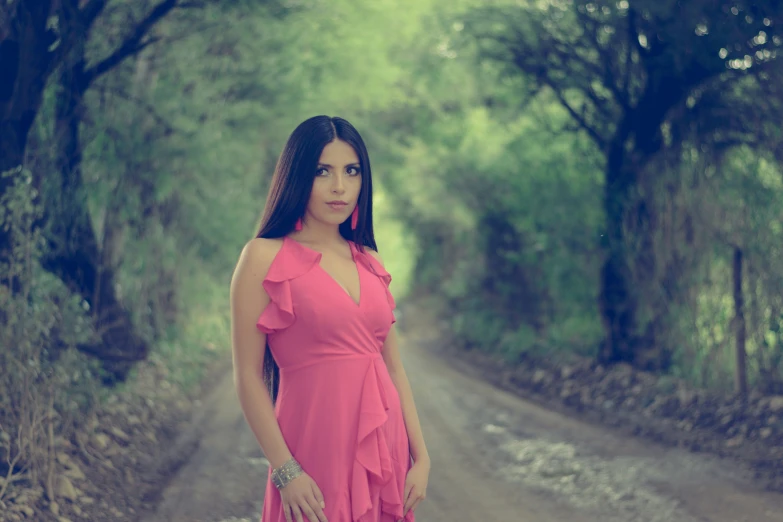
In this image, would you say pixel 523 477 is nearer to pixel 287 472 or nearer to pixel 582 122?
pixel 287 472

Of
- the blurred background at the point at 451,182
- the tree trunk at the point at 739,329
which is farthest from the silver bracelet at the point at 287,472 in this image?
the tree trunk at the point at 739,329

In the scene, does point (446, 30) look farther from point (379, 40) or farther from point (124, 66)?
point (379, 40)

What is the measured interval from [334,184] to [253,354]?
0.56m

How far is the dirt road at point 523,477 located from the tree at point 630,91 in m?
2.16

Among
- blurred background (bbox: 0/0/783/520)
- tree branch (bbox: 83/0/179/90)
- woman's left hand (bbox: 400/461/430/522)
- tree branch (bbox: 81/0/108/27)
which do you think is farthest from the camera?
tree branch (bbox: 83/0/179/90)

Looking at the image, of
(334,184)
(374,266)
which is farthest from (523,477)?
(334,184)

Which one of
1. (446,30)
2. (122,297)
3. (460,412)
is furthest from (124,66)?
(460,412)

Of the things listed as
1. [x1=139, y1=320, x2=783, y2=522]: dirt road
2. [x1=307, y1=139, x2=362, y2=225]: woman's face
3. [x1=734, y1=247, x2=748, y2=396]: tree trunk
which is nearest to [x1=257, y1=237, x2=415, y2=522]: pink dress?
[x1=307, y1=139, x2=362, y2=225]: woman's face

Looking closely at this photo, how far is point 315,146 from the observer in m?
2.73

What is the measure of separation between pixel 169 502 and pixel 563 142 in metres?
8.77

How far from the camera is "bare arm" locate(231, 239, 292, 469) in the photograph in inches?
102

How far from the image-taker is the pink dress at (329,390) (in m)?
2.63

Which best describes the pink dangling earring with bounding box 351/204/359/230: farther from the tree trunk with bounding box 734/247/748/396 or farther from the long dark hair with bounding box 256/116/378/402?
the tree trunk with bounding box 734/247/748/396

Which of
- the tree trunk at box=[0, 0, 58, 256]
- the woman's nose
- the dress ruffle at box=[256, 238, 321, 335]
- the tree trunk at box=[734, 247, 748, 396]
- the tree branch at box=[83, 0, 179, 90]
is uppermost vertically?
the tree branch at box=[83, 0, 179, 90]
